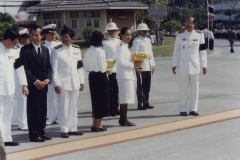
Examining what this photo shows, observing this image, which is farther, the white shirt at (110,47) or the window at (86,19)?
the window at (86,19)

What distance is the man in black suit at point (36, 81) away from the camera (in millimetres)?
9484

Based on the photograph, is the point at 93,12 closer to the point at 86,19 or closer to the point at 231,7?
the point at 86,19

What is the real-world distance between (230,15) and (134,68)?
243 feet

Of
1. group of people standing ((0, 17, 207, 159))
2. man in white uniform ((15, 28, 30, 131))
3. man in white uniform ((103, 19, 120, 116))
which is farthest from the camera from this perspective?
man in white uniform ((103, 19, 120, 116))

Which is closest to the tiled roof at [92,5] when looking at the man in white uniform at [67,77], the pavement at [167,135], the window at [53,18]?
the window at [53,18]

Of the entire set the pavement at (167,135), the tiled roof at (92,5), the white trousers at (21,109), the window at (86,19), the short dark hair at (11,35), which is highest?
the tiled roof at (92,5)

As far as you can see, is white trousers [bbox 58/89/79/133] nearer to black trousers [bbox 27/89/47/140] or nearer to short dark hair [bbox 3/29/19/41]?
black trousers [bbox 27/89/47/140]

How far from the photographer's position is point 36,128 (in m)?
9.60

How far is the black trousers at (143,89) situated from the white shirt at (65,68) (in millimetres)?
3305

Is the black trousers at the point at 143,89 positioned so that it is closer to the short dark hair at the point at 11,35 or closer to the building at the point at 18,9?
the short dark hair at the point at 11,35

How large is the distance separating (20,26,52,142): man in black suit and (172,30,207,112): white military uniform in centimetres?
346

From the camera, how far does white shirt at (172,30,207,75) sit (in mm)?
11875

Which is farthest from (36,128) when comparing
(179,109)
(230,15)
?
(230,15)

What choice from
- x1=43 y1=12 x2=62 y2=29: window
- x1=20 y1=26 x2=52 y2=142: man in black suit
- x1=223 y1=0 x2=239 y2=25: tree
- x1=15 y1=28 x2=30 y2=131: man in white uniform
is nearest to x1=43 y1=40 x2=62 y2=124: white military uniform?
x1=15 y1=28 x2=30 y2=131: man in white uniform
